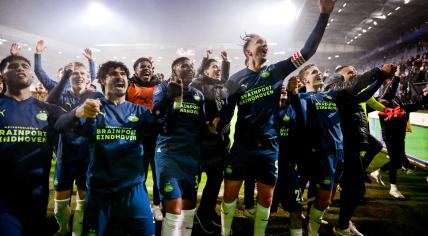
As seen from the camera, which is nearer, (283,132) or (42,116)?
(42,116)

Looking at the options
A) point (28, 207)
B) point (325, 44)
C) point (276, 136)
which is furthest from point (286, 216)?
point (325, 44)

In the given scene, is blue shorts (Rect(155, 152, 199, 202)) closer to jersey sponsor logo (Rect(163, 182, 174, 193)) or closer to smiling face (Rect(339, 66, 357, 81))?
jersey sponsor logo (Rect(163, 182, 174, 193))

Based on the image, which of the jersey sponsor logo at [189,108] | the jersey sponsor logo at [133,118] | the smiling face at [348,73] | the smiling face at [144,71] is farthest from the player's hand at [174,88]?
the smiling face at [348,73]

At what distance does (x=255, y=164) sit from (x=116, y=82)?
1701mm

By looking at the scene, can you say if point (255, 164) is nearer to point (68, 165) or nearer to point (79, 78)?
point (68, 165)

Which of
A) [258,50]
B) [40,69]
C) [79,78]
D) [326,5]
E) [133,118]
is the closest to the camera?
[133,118]

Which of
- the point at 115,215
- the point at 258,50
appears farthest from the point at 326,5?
the point at 115,215

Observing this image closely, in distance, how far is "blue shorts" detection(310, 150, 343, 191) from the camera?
12.7ft

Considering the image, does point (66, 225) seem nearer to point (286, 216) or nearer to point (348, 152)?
point (286, 216)

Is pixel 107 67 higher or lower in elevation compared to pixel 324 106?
higher

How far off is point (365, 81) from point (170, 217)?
8.94 ft

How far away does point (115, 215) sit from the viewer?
2.54m

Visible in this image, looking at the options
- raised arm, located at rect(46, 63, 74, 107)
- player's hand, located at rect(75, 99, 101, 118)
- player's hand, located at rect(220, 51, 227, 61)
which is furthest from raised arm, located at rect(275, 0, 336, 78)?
raised arm, located at rect(46, 63, 74, 107)

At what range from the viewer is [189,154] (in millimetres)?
3502
